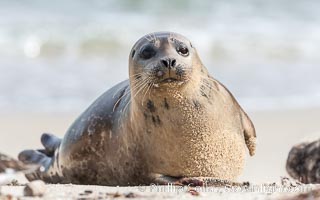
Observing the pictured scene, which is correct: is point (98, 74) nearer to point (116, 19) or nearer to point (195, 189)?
point (116, 19)

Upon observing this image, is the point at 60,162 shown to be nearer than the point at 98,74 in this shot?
Yes

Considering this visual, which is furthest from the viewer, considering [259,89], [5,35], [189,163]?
[5,35]

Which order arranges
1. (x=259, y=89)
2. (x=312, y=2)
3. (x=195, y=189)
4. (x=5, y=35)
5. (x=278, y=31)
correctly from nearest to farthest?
(x=195, y=189)
(x=259, y=89)
(x=5, y=35)
(x=278, y=31)
(x=312, y=2)

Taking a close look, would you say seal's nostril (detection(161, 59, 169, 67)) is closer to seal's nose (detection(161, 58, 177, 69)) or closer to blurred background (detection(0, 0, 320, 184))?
seal's nose (detection(161, 58, 177, 69))

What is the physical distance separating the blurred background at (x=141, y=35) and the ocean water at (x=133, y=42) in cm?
2

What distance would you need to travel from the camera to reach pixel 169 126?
474cm

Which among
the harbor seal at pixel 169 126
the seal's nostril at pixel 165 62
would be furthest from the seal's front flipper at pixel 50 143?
the seal's nostril at pixel 165 62

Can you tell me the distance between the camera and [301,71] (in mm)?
12172

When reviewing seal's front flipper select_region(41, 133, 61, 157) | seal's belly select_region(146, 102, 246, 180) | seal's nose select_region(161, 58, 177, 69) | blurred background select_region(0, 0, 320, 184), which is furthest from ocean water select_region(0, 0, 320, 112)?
seal's nose select_region(161, 58, 177, 69)

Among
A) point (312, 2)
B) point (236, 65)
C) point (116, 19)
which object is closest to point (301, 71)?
point (236, 65)

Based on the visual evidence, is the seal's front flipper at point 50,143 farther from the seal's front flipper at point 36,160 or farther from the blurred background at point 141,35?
the blurred background at point 141,35

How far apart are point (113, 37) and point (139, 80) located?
9739 mm

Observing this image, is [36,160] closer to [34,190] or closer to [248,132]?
[248,132]

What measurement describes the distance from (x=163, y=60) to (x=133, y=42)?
9.52 meters
